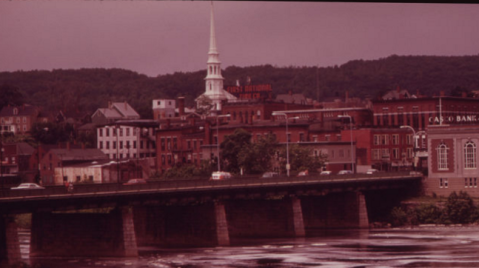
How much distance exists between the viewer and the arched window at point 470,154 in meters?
78.9

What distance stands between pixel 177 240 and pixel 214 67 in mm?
68493

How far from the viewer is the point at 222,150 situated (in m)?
98.9

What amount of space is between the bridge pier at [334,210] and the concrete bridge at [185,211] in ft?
0.24

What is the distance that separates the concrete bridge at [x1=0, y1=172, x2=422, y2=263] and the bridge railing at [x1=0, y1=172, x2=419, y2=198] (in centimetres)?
6

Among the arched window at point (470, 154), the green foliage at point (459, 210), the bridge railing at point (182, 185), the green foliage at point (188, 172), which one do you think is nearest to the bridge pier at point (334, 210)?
the bridge railing at point (182, 185)

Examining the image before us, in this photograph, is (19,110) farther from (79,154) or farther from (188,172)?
(188,172)

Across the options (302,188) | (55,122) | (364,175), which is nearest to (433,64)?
(364,175)

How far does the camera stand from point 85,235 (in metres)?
56.2

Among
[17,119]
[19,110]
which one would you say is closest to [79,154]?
[19,110]

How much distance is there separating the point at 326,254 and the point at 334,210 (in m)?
20.7

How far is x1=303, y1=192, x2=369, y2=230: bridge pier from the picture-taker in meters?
76.6

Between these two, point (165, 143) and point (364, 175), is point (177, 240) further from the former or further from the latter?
point (165, 143)

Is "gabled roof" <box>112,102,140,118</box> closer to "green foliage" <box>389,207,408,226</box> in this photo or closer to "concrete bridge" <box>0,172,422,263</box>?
"concrete bridge" <box>0,172,422,263</box>

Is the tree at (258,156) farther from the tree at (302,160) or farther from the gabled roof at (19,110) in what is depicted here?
the gabled roof at (19,110)
